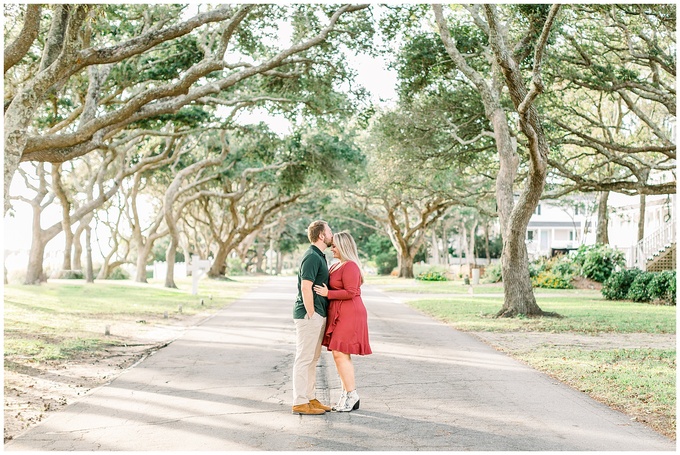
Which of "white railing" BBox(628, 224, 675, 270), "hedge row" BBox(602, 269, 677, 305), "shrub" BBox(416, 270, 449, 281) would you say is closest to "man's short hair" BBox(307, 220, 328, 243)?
"hedge row" BBox(602, 269, 677, 305)

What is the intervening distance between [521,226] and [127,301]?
13.0 meters

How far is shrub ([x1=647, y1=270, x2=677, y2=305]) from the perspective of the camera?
24141 mm

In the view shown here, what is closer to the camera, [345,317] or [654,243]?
[345,317]

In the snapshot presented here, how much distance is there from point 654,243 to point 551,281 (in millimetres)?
4840

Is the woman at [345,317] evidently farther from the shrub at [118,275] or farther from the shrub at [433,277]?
the shrub at [433,277]

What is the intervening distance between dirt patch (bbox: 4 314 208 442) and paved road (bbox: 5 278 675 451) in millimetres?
240

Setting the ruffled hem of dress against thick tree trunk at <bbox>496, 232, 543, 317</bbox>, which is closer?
the ruffled hem of dress

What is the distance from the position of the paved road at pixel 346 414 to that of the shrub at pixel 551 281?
2343 centimetres

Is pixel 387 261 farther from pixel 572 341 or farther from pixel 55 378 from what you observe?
pixel 55 378

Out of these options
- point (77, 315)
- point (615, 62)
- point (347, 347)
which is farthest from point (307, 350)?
point (615, 62)

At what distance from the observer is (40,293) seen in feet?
82.3

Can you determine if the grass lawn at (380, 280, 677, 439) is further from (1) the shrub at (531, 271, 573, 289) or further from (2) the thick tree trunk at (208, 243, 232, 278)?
(2) the thick tree trunk at (208, 243, 232, 278)

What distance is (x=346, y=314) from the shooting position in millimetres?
7906

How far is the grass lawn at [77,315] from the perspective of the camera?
41.7 ft
